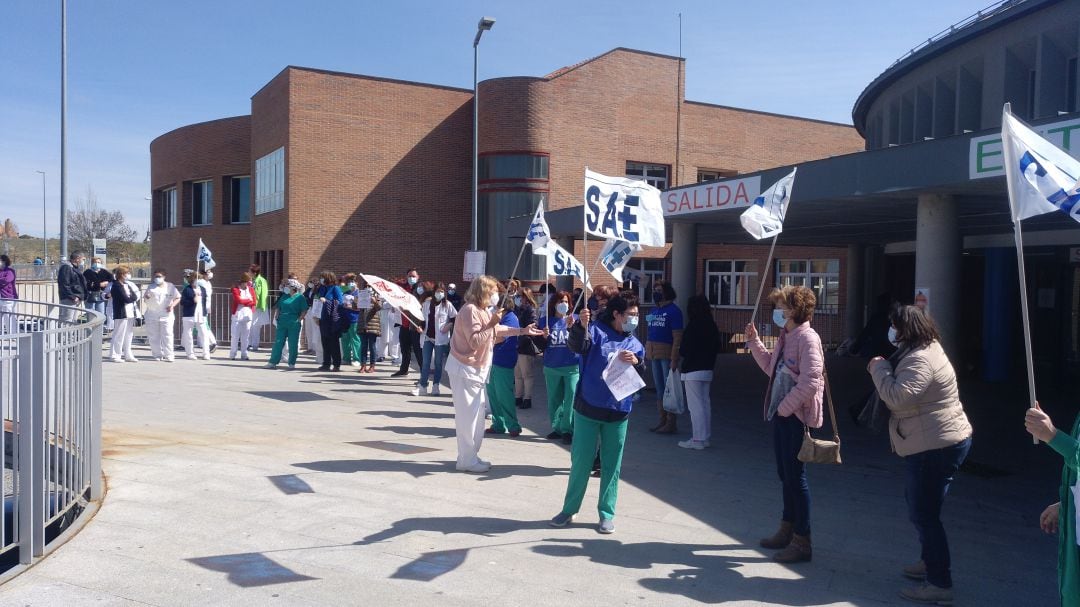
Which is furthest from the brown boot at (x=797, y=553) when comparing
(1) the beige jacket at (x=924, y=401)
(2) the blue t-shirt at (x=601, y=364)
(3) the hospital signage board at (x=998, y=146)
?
(3) the hospital signage board at (x=998, y=146)

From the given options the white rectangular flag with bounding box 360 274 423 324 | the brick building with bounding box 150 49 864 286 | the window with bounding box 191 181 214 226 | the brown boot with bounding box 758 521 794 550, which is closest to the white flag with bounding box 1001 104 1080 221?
the brown boot with bounding box 758 521 794 550

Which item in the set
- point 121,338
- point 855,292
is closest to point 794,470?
point 121,338

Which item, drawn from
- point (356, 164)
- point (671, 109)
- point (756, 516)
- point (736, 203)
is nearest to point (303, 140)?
point (356, 164)

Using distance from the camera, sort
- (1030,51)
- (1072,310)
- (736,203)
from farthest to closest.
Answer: (1072,310)
(1030,51)
(736,203)

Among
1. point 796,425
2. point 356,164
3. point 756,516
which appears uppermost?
point 356,164

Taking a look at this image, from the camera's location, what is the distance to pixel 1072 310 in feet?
58.9

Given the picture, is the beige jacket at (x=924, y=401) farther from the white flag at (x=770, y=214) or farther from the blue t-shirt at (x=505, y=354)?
the blue t-shirt at (x=505, y=354)

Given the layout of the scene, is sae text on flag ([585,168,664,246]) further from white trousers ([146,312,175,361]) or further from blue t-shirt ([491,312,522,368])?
white trousers ([146,312,175,361])

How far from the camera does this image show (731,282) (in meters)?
34.0

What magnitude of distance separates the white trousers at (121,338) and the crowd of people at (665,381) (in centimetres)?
32

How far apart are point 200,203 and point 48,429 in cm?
2997

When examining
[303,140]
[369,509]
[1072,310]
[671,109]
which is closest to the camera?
[369,509]

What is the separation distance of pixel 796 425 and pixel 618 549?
58.7 inches

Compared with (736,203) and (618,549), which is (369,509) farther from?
(736,203)
